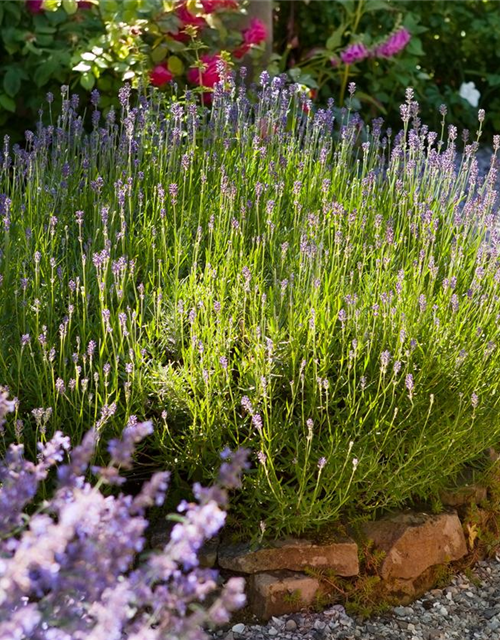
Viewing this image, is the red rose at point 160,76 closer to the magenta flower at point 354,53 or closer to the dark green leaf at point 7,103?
the dark green leaf at point 7,103

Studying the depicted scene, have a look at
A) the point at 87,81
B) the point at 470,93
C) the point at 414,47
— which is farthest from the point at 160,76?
the point at 470,93

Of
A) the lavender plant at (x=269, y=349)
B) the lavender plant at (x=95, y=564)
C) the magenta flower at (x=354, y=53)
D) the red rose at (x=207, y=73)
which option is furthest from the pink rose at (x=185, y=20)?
the lavender plant at (x=95, y=564)

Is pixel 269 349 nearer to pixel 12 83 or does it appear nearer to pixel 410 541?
pixel 410 541

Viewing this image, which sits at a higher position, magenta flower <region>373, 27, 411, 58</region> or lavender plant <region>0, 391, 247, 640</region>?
lavender plant <region>0, 391, 247, 640</region>

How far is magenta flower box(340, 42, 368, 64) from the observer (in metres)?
6.15

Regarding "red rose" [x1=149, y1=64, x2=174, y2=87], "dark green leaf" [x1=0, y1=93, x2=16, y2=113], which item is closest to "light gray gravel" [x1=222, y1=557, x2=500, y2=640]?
"red rose" [x1=149, y1=64, x2=174, y2=87]

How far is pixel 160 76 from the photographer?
4828mm

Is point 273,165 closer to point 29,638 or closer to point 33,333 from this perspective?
point 33,333

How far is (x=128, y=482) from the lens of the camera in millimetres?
2951

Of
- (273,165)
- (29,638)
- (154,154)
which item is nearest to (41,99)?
(154,154)

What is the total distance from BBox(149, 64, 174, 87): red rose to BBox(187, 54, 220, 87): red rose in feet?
0.50

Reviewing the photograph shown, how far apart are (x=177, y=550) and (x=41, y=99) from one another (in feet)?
14.2

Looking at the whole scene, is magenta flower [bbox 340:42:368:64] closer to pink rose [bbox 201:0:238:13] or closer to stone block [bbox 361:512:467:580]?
pink rose [bbox 201:0:238:13]

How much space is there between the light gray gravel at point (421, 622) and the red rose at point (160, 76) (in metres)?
2.79
